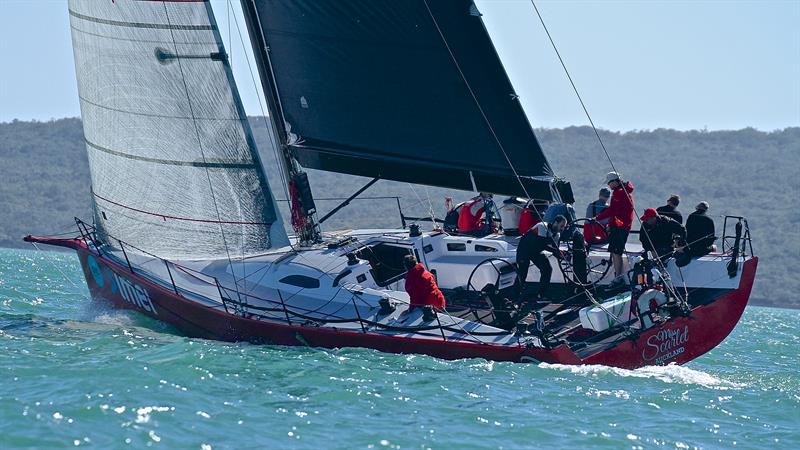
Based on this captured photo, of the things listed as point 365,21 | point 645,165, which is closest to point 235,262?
point 365,21

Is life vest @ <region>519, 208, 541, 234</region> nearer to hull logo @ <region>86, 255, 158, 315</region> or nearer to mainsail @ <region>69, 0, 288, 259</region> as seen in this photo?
mainsail @ <region>69, 0, 288, 259</region>

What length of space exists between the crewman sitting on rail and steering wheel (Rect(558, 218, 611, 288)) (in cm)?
181

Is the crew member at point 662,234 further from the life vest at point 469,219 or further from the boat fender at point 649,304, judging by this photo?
the life vest at point 469,219

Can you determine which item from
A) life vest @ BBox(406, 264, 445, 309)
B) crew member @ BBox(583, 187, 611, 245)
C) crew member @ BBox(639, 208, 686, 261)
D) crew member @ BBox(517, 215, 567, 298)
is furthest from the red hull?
crew member @ BBox(583, 187, 611, 245)

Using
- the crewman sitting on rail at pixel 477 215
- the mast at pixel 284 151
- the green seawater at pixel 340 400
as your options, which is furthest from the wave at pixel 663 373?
the mast at pixel 284 151

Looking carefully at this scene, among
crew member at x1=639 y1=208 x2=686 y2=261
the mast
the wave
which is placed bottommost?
the wave

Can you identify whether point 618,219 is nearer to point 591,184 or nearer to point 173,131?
point 173,131

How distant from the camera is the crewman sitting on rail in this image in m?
19.4

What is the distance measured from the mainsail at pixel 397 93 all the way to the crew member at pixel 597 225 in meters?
0.80

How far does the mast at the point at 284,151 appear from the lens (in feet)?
58.7

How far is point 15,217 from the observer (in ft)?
253

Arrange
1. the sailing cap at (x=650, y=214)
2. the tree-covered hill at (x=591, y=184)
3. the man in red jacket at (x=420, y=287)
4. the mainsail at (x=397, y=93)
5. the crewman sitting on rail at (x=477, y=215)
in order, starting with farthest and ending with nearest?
1. the tree-covered hill at (x=591, y=184)
2. the crewman sitting on rail at (x=477, y=215)
3. the mainsail at (x=397, y=93)
4. the sailing cap at (x=650, y=214)
5. the man in red jacket at (x=420, y=287)

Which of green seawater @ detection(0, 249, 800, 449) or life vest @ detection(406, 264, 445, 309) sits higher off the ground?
life vest @ detection(406, 264, 445, 309)

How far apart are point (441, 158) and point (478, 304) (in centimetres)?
A: 214
